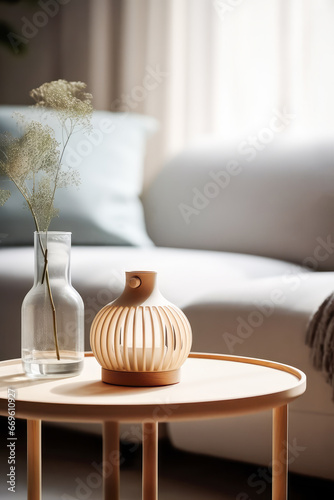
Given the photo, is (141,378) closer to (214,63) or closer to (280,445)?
(280,445)

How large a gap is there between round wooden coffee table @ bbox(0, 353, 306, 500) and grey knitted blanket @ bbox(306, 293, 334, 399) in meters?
0.26

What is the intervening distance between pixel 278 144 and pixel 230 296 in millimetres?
870

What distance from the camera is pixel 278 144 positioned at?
2252 mm

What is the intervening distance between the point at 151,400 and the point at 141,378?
0.10 meters

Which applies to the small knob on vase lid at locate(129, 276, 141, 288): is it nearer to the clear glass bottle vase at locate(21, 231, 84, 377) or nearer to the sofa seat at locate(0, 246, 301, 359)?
the clear glass bottle vase at locate(21, 231, 84, 377)

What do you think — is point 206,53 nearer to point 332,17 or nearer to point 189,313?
point 332,17

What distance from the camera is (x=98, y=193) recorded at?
2234 millimetres

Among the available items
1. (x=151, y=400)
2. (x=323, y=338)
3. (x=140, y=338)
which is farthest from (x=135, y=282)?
(x=323, y=338)

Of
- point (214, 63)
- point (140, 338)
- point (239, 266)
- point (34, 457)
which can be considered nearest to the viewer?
point (140, 338)

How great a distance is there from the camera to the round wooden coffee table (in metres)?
0.81

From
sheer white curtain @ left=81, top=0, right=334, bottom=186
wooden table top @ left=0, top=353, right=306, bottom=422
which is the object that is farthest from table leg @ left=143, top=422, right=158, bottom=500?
sheer white curtain @ left=81, top=0, right=334, bottom=186

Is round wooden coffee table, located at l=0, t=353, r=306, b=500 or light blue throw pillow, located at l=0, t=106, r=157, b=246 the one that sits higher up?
light blue throw pillow, located at l=0, t=106, r=157, b=246

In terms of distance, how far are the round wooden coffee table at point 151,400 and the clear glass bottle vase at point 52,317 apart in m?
0.03

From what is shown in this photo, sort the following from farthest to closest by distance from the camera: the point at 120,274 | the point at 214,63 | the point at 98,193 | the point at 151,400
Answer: the point at 214,63, the point at 98,193, the point at 120,274, the point at 151,400
